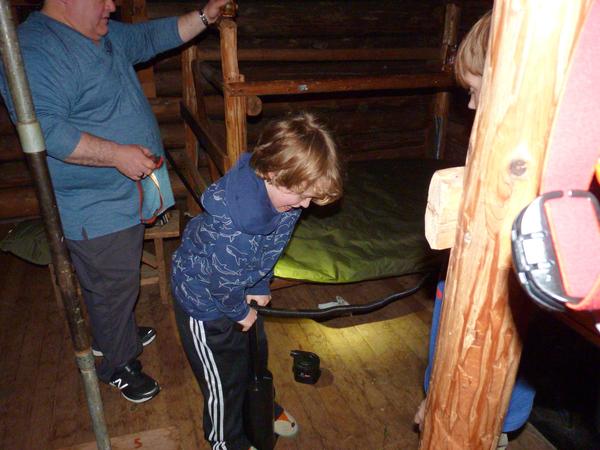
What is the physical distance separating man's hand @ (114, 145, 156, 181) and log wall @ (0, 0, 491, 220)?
2.01 m

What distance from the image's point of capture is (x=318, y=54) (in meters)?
4.43

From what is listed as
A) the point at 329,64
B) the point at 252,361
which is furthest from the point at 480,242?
the point at 329,64

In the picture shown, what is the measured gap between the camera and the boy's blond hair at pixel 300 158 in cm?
175

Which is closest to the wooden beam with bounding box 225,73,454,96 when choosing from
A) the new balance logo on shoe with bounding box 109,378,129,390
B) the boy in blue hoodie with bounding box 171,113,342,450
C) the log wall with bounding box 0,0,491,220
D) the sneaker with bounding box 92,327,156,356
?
the log wall with bounding box 0,0,491,220

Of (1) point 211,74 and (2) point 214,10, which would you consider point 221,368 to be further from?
(1) point 211,74

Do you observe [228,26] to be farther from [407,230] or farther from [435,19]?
[435,19]

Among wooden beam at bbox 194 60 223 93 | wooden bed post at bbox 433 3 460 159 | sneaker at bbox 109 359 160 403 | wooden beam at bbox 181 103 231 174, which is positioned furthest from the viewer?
wooden bed post at bbox 433 3 460 159

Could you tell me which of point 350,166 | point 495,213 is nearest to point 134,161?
point 495,213

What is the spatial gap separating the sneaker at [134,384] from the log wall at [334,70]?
8.20 ft

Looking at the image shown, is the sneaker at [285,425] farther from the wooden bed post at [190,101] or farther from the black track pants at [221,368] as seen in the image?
the wooden bed post at [190,101]

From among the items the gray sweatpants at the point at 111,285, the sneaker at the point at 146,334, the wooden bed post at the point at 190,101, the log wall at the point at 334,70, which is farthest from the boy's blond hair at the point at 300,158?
the wooden bed post at the point at 190,101

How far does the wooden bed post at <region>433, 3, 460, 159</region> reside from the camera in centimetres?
466

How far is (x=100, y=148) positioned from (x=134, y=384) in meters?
1.41

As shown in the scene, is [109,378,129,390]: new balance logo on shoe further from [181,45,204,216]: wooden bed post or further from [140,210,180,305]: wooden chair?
[181,45,204,216]: wooden bed post
